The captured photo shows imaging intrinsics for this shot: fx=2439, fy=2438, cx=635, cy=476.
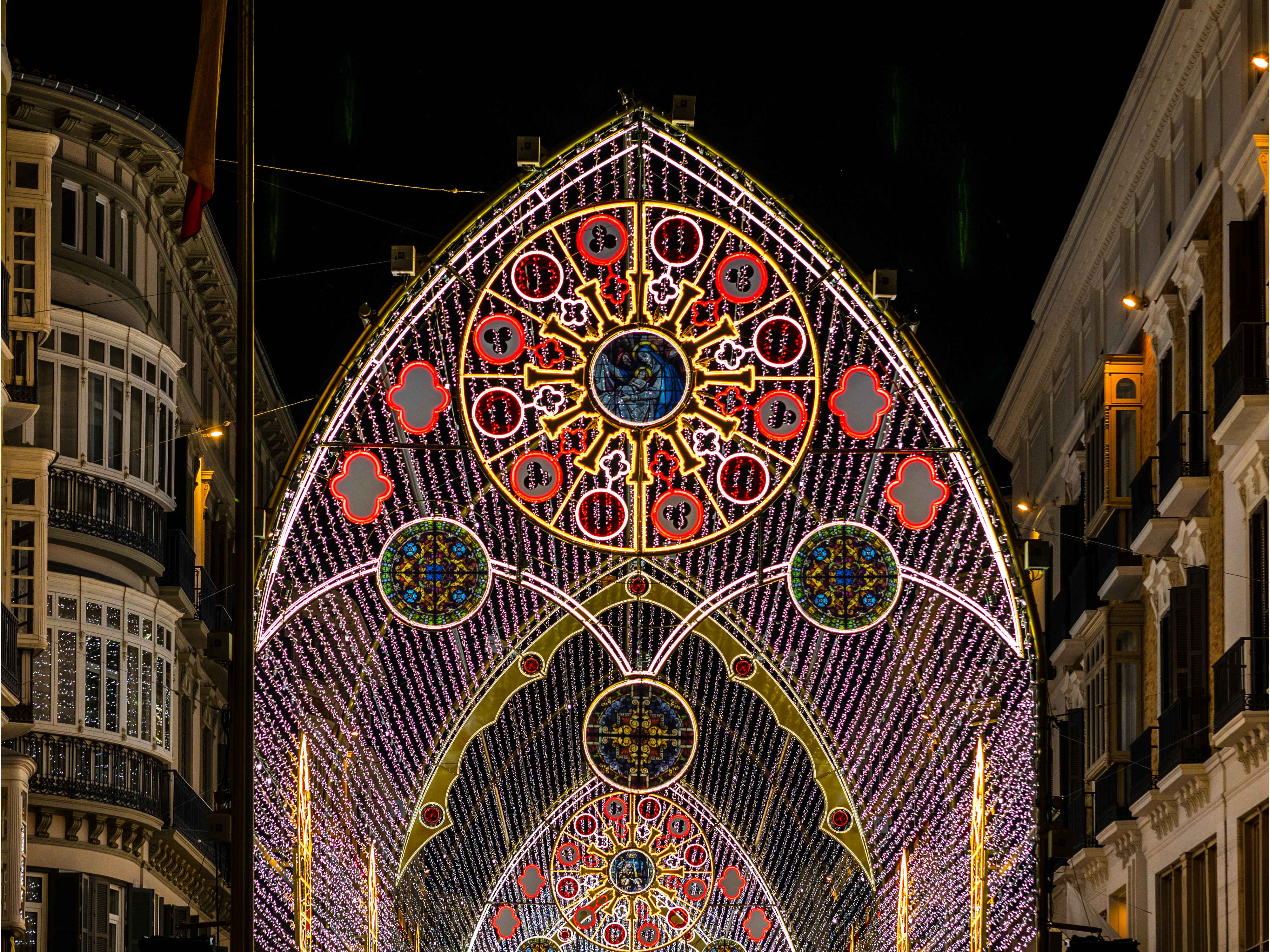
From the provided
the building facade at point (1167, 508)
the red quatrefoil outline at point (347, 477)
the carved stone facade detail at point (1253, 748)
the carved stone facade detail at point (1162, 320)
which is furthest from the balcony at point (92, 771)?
the carved stone facade detail at point (1162, 320)

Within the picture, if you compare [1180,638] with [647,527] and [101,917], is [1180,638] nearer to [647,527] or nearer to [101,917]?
[647,527]

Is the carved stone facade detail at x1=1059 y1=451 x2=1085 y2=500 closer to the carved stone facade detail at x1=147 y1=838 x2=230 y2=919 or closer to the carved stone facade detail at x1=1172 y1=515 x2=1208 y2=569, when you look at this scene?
the carved stone facade detail at x1=1172 y1=515 x2=1208 y2=569

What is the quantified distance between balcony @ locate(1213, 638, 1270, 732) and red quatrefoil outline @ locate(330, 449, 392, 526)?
34.0ft

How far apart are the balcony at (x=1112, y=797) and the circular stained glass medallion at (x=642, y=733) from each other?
13086 millimetres

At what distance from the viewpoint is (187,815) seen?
38656mm

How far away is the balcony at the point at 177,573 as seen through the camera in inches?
1457

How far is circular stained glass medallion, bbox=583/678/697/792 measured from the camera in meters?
24.4

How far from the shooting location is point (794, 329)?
21.7 meters

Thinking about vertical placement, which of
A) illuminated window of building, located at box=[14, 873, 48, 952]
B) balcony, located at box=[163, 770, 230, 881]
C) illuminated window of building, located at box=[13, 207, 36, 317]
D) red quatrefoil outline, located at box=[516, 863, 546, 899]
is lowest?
illuminated window of building, located at box=[14, 873, 48, 952]

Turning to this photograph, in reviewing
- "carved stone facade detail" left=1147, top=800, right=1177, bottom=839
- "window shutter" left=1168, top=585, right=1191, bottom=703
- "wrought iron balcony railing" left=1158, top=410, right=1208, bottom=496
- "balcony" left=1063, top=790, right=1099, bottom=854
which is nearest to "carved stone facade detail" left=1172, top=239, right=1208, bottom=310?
"wrought iron balcony railing" left=1158, top=410, right=1208, bottom=496

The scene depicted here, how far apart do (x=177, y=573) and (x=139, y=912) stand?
202 inches

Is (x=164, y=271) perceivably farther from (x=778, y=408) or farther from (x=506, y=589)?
(x=778, y=408)

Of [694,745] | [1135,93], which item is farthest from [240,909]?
[1135,93]

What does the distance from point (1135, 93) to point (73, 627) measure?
16.7 metres
